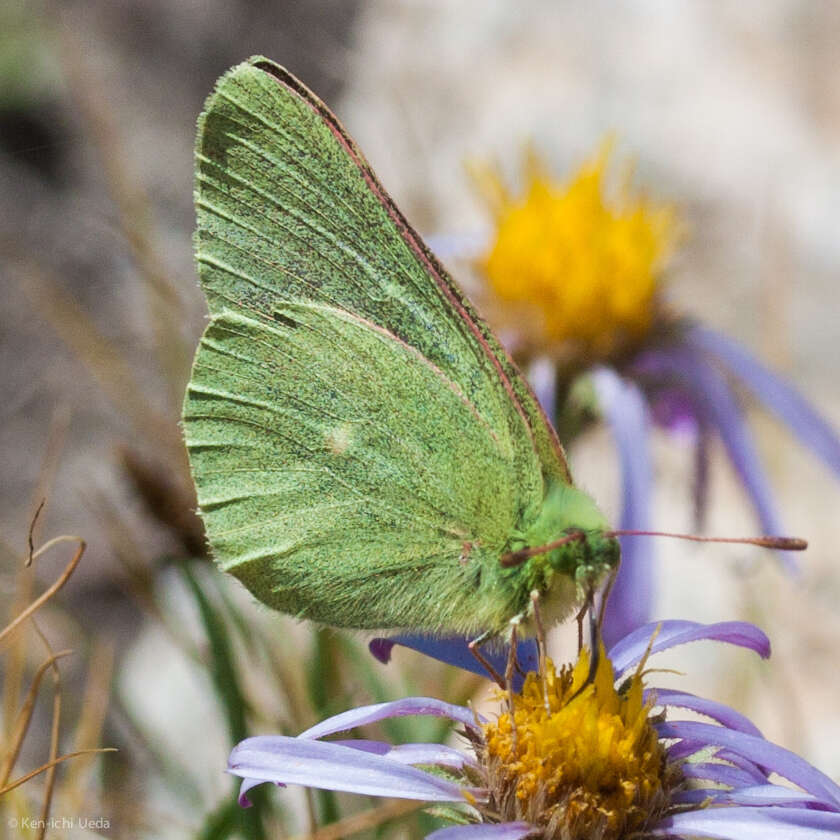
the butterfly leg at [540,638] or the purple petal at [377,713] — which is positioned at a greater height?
the butterfly leg at [540,638]

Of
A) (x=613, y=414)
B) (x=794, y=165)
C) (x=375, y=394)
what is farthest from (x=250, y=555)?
(x=794, y=165)

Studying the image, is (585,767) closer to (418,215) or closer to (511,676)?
(511,676)

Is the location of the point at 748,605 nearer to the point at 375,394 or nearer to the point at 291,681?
the point at 291,681

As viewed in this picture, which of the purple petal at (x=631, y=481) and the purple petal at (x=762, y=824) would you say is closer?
the purple petal at (x=762, y=824)

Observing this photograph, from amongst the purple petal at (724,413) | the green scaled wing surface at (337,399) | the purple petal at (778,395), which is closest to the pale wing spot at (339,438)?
the green scaled wing surface at (337,399)

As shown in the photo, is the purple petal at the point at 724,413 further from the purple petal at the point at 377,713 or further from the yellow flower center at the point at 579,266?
the purple petal at the point at 377,713
